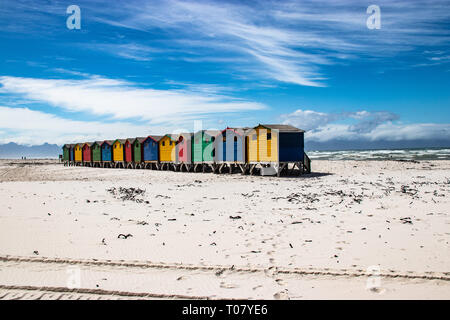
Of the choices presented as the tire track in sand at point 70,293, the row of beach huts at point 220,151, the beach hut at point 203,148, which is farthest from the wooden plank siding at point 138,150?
the tire track in sand at point 70,293

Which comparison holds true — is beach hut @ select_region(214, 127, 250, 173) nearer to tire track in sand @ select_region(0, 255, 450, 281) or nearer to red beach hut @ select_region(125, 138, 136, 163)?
red beach hut @ select_region(125, 138, 136, 163)

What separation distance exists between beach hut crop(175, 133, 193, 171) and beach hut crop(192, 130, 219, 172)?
2.15ft

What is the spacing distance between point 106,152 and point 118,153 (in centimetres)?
392

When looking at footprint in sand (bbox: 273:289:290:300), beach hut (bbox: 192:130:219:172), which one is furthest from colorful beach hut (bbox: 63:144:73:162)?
footprint in sand (bbox: 273:289:290:300)

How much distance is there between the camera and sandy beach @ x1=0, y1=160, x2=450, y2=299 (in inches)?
201

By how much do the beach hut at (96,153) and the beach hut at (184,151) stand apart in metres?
20.7

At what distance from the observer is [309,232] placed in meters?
8.55

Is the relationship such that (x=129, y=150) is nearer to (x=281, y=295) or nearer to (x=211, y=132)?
(x=211, y=132)

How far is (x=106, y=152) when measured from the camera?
52156 mm

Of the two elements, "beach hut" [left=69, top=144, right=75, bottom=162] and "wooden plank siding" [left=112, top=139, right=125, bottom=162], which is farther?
"beach hut" [left=69, top=144, right=75, bottom=162]

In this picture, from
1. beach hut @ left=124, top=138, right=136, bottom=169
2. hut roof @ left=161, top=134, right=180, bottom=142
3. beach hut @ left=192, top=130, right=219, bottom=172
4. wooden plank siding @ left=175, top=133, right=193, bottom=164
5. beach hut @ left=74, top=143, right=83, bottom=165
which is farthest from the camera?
beach hut @ left=74, top=143, right=83, bottom=165

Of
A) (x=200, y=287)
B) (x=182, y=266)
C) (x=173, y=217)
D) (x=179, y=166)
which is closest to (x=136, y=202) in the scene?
(x=173, y=217)
